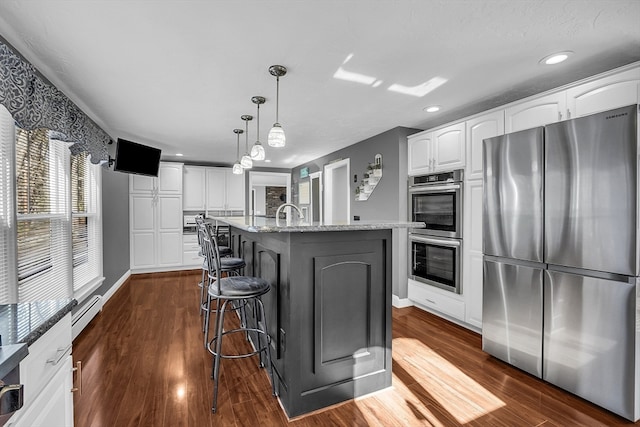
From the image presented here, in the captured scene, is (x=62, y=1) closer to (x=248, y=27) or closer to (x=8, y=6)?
(x=8, y=6)

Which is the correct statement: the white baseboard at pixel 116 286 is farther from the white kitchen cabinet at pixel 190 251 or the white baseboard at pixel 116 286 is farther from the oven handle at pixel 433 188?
the oven handle at pixel 433 188

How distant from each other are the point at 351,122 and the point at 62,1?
2.77 m

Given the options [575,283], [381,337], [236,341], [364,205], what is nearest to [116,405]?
[236,341]

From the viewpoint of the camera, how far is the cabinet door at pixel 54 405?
849 millimetres

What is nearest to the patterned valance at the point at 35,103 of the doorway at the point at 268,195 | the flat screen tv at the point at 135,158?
the flat screen tv at the point at 135,158

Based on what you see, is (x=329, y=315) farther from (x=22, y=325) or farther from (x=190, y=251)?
(x=190, y=251)

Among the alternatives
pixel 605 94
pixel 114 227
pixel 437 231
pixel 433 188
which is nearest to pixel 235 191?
pixel 114 227

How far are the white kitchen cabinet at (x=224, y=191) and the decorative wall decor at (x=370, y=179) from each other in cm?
312

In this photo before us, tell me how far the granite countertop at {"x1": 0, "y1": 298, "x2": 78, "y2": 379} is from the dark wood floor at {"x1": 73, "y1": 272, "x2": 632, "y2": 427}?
1142 millimetres

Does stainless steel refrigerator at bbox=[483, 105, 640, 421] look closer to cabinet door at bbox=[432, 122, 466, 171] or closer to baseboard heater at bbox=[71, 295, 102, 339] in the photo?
cabinet door at bbox=[432, 122, 466, 171]

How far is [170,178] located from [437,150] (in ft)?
16.5

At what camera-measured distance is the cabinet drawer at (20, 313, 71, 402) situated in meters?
0.83

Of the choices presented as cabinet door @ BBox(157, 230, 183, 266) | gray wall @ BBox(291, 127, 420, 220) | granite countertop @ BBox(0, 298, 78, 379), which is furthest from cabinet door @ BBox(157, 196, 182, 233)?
granite countertop @ BBox(0, 298, 78, 379)

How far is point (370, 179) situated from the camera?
4410mm
